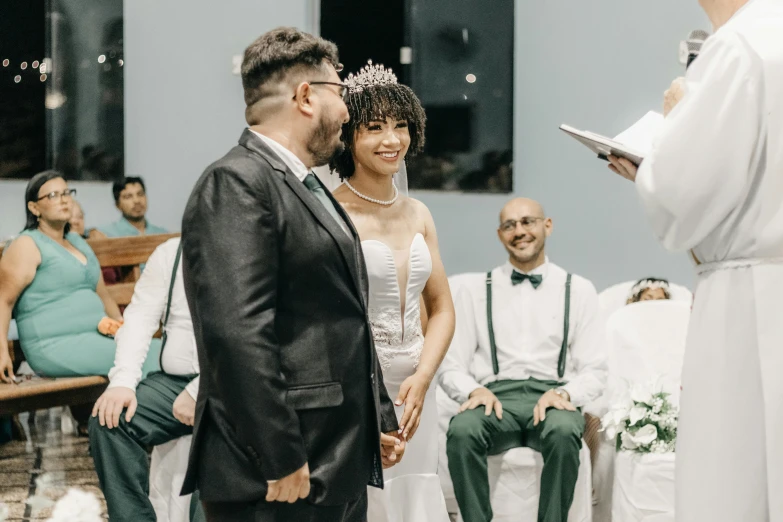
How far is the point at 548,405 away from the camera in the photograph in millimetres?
4293

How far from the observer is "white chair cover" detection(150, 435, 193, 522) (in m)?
3.95

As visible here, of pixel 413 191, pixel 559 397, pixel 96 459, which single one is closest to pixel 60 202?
pixel 96 459

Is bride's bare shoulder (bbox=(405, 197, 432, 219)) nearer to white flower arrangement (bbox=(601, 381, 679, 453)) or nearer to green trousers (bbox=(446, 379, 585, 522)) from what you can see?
green trousers (bbox=(446, 379, 585, 522))

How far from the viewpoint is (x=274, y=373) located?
6.47 feet

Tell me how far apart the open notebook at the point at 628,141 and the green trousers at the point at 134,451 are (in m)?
2.23

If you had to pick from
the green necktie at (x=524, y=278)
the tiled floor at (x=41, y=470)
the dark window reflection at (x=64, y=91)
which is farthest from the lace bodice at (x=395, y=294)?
the dark window reflection at (x=64, y=91)

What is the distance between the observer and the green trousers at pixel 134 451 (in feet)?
12.6

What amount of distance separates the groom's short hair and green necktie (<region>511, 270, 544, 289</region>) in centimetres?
266

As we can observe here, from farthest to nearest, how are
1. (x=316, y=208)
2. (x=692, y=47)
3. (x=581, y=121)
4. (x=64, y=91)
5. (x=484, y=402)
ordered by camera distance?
1. (x=64, y=91)
2. (x=581, y=121)
3. (x=484, y=402)
4. (x=692, y=47)
5. (x=316, y=208)

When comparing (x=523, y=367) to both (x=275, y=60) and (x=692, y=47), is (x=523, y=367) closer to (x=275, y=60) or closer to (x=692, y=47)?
(x=692, y=47)

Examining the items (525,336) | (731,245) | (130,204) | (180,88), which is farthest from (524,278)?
(180,88)

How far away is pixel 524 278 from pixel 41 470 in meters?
2.82

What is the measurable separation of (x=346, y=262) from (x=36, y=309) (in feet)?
11.5

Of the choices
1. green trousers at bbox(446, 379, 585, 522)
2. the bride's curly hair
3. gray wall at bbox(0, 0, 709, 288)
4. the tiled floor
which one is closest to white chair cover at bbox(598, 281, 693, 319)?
gray wall at bbox(0, 0, 709, 288)
